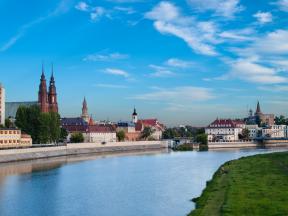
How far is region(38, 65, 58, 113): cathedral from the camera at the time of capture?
4496 inches

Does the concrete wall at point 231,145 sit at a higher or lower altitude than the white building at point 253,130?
lower

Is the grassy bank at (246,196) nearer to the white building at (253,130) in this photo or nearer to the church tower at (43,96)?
the church tower at (43,96)

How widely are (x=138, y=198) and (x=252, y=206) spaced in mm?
10011

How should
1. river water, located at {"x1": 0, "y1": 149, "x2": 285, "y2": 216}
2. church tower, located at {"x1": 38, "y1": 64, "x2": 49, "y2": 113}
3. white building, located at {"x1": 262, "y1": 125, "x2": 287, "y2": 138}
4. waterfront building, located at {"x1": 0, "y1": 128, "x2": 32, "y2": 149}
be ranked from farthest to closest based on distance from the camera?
white building, located at {"x1": 262, "y1": 125, "x2": 287, "y2": 138} → church tower, located at {"x1": 38, "y1": 64, "x2": 49, "y2": 113} → waterfront building, located at {"x1": 0, "y1": 128, "x2": 32, "y2": 149} → river water, located at {"x1": 0, "y1": 149, "x2": 285, "y2": 216}

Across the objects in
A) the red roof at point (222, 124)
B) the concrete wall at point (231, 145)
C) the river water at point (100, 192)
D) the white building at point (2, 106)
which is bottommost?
the river water at point (100, 192)

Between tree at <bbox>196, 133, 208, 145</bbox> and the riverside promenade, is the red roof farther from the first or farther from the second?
tree at <bbox>196, 133, 208, 145</bbox>

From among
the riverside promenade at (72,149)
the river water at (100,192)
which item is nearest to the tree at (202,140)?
the riverside promenade at (72,149)

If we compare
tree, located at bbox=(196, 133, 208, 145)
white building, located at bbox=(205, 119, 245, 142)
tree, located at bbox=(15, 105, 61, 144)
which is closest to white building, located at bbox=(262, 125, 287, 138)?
white building, located at bbox=(205, 119, 245, 142)

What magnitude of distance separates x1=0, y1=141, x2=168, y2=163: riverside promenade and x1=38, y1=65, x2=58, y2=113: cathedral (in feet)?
59.3

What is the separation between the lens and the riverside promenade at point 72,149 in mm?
65688

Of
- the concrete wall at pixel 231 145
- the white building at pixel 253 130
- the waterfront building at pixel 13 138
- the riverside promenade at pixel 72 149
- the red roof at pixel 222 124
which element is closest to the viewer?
the riverside promenade at pixel 72 149

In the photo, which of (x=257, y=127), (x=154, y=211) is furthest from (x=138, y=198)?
(x=257, y=127)

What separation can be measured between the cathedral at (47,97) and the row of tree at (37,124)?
24971 mm

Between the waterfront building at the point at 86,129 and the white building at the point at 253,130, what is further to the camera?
the white building at the point at 253,130
